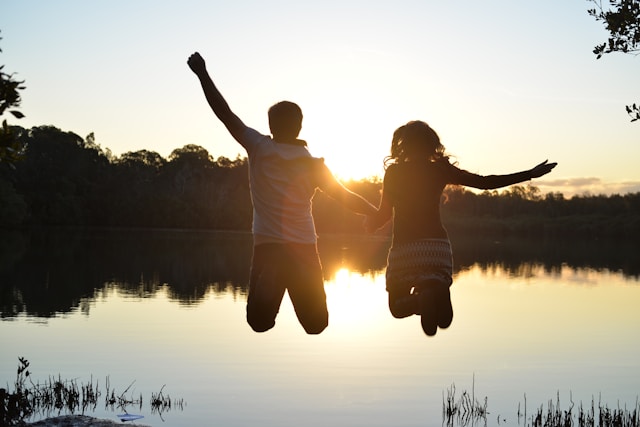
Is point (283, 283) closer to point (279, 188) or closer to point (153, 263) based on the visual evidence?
point (279, 188)

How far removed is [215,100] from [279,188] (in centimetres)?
108

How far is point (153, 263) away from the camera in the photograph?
84.8 metres

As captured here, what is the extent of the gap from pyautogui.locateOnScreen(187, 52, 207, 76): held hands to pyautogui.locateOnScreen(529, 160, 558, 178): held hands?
351 cm

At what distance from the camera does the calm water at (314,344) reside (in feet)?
91.8

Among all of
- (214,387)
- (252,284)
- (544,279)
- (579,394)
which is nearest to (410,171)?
(252,284)

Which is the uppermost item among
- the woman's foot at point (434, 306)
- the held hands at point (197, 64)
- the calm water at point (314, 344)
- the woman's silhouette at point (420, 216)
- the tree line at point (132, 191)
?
the tree line at point (132, 191)

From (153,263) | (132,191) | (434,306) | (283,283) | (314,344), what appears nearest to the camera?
(283,283)

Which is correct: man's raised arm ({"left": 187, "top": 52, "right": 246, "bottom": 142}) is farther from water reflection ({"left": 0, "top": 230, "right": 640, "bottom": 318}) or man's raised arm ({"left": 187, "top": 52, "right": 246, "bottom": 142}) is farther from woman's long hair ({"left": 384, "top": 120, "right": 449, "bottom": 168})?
water reflection ({"left": 0, "top": 230, "right": 640, "bottom": 318})

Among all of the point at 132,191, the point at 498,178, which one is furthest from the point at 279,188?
the point at 132,191

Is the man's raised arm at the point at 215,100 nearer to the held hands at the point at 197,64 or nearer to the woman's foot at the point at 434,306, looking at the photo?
the held hands at the point at 197,64

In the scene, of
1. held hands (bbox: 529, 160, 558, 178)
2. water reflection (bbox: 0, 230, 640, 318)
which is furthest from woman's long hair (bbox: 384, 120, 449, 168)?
water reflection (bbox: 0, 230, 640, 318)

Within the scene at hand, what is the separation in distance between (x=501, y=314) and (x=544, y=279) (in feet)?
91.4

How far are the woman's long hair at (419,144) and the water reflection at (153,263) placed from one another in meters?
42.4

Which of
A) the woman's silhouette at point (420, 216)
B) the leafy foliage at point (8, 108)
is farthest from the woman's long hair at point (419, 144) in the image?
the leafy foliage at point (8, 108)
